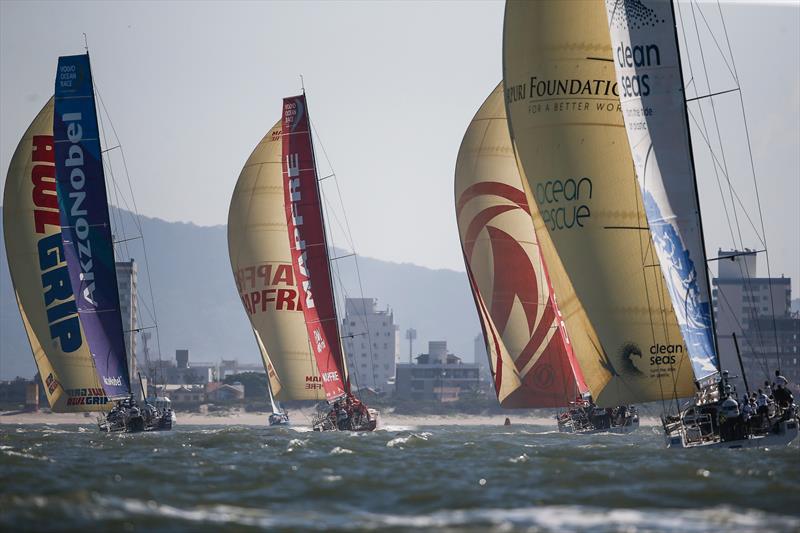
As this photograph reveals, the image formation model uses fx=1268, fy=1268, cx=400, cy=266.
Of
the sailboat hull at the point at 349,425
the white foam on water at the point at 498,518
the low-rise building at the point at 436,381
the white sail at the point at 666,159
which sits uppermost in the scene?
the white sail at the point at 666,159

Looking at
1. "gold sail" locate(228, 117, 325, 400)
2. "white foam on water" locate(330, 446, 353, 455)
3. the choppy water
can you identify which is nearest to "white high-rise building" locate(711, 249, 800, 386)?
"gold sail" locate(228, 117, 325, 400)

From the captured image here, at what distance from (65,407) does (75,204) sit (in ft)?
30.4

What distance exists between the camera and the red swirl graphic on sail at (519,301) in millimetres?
50156

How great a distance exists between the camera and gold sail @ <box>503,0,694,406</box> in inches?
1364

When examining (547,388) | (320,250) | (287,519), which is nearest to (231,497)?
(287,519)

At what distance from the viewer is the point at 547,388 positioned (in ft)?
167

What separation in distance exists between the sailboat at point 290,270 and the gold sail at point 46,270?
330 inches

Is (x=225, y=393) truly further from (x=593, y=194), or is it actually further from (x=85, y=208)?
(x=593, y=194)

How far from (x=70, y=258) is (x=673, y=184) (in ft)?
91.5

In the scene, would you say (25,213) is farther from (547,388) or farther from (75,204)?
(547,388)

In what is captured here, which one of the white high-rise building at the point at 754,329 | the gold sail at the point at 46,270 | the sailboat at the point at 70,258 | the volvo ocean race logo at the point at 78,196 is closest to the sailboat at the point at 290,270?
the sailboat at the point at 70,258

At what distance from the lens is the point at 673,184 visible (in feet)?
111

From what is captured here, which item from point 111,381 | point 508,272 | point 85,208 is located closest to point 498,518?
point 508,272

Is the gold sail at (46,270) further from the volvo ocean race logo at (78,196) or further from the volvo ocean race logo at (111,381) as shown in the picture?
the volvo ocean race logo at (78,196)
